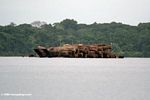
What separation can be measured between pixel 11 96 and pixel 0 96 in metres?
1.26

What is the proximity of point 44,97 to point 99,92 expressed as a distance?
10301 mm

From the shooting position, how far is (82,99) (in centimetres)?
5766

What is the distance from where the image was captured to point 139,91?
2714 inches

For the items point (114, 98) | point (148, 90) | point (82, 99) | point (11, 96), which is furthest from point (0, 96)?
point (148, 90)

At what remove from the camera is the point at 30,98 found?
57344 mm

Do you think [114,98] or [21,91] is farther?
[21,91]

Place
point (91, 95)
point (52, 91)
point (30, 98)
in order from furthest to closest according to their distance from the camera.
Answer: point (52, 91) → point (91, 95) → point (30, 98)

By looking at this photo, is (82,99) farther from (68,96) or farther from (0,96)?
(0,96)

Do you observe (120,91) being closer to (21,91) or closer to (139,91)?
(139,91)

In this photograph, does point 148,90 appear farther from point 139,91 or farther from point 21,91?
point 21,91

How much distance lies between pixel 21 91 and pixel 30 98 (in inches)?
393

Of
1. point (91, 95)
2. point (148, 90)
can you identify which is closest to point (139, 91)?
point (148, 90)

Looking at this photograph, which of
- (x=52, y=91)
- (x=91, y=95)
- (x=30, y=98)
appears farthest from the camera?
(x=52, y=91)

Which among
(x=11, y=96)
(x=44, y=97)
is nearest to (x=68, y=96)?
(x=44, y=97)
